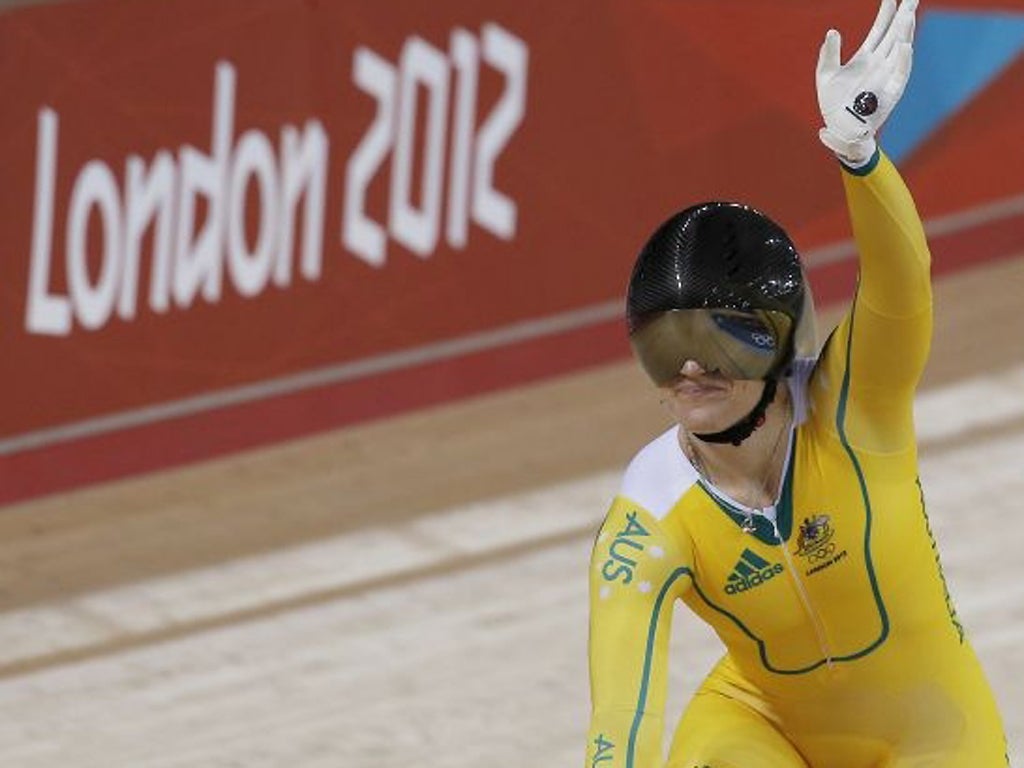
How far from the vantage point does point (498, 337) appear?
8648mm

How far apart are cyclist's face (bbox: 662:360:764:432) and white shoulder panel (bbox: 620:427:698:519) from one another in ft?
0.63

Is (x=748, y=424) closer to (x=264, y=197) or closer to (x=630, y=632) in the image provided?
(x=630, y=632)

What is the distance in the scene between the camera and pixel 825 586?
156 inches

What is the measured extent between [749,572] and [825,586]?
114 mm

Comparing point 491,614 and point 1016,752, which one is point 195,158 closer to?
point 491,614

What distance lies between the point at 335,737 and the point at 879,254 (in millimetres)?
3089

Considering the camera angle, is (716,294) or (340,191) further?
(340,191)

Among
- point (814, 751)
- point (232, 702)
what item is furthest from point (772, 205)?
point (814, 751)

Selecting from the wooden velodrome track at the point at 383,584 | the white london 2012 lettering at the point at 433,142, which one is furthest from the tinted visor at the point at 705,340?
the white london 2012 lettering at the point at 433,142

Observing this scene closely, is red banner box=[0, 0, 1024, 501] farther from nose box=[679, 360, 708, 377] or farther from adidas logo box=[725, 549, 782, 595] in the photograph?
nose box=[679, 360, 708, 377]

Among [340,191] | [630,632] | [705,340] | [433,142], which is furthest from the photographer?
[433,142]

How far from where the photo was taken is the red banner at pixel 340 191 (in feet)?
25.4

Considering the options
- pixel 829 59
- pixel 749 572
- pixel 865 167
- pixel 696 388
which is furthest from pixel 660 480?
pixel 829 59

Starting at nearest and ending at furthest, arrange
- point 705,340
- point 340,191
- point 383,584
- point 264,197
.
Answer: point 705,340 → point 383,584 → point 264,197 → point 340,191
